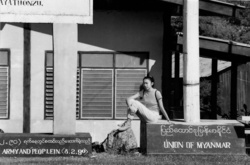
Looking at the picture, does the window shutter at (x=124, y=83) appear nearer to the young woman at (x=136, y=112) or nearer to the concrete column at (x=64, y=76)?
the young woman at (x=136, y=112)

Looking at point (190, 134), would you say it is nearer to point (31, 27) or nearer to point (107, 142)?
point (107, 142)

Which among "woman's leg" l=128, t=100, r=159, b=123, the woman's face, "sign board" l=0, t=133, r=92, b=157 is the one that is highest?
the woman's face

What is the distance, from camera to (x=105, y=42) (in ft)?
56.0

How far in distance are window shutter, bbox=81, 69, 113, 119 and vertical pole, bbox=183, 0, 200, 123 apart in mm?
4281

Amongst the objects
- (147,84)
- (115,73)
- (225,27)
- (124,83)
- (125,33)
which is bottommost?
(147,84)

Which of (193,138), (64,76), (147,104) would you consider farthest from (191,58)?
(64,76)

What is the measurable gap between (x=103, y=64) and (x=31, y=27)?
200 cm

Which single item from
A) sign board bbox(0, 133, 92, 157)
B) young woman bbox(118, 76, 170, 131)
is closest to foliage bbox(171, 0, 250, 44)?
young woman bbox(118, 76, 170, 131)

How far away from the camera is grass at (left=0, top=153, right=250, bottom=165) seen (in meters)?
12.2

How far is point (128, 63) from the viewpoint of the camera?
1711cm

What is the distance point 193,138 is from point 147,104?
115cm

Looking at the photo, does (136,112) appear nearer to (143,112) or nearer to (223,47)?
(143,112)

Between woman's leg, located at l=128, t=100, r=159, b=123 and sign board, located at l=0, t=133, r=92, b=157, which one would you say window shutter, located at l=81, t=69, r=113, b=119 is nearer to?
woman's leg, located at l=128, t=100, r=159, b=123

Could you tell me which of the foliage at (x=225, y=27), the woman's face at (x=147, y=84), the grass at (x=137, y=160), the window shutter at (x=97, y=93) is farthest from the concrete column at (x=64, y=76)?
the foliage at (x=225, y=27)
